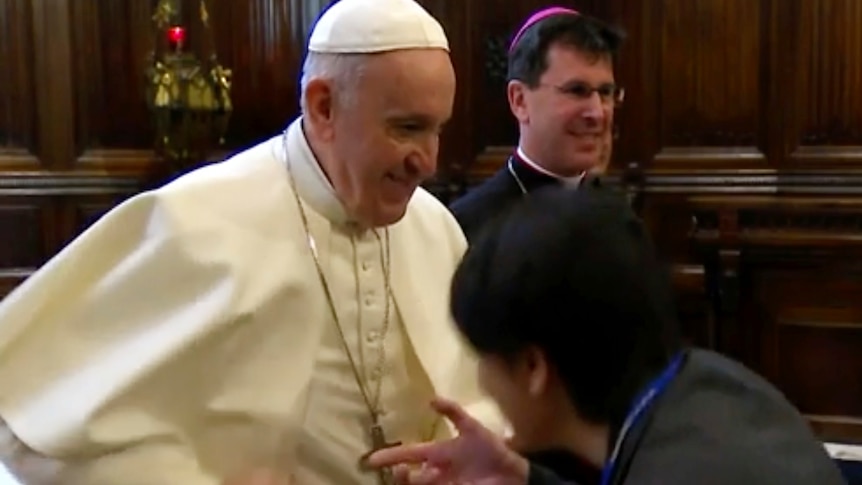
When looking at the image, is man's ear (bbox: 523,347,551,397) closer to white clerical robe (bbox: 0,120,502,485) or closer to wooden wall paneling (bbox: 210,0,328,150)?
white clerical robe (bbox: 0,120,502,485)

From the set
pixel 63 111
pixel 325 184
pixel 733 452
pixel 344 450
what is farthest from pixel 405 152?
pixel 63 111

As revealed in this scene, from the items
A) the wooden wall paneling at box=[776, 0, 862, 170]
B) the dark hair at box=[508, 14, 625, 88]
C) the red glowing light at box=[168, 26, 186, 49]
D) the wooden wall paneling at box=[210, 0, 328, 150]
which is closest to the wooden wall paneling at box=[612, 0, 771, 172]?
the wooden wall paneling at box=[776, 0, 862, 170]

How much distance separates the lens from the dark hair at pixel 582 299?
4.81 feet

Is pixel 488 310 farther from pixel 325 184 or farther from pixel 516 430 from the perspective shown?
pixel 325 184

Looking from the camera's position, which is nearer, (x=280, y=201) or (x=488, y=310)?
(x=488, y=310)

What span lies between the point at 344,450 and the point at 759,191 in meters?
3.58

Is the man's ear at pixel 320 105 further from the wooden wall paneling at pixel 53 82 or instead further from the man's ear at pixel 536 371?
the wooden wall paneling at pixel 53 82

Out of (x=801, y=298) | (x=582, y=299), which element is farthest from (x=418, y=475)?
(x=801, y=298)

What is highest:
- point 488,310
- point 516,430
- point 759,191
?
point 488,310

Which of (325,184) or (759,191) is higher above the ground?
(325,184)

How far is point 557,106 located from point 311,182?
4.09 ft

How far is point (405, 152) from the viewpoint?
229cm

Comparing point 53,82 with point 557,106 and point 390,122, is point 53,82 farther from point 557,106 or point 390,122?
point 390,122

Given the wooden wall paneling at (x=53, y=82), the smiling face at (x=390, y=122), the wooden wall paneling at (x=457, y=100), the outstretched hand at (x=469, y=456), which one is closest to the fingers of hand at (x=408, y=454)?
the outstretched hand at (x=469, y=456)
